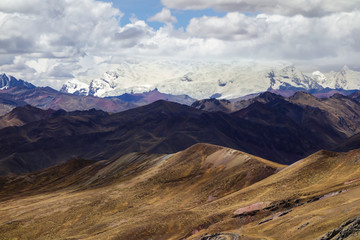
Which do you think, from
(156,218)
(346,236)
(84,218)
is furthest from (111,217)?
(346,236)

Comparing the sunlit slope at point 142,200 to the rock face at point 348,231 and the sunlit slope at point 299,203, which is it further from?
the rock face at point 348,231

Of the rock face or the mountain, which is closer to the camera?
the rock face

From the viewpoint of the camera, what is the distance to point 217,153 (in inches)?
6137

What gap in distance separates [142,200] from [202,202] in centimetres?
1959

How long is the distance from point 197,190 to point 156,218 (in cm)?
2893

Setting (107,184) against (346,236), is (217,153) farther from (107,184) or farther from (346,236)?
(346,236)

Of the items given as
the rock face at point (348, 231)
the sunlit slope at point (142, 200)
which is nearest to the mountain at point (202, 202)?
the rock face at point (348, 231)

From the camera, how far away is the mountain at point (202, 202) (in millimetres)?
73750

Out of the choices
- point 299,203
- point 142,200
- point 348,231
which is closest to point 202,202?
point 142,200

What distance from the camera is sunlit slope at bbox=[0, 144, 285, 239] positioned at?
10250 centimetres

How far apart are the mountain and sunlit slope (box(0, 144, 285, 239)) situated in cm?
29

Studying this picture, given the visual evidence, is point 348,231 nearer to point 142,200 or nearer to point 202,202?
point 202,202

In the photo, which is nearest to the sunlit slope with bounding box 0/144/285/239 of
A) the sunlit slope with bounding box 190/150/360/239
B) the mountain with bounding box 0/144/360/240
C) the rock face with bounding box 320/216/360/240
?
the mountain with bounding box 0/144/360/240

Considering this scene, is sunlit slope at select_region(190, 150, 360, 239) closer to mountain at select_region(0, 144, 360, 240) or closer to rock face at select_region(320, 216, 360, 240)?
mountain at select_region(0, 144, 360, 240)
